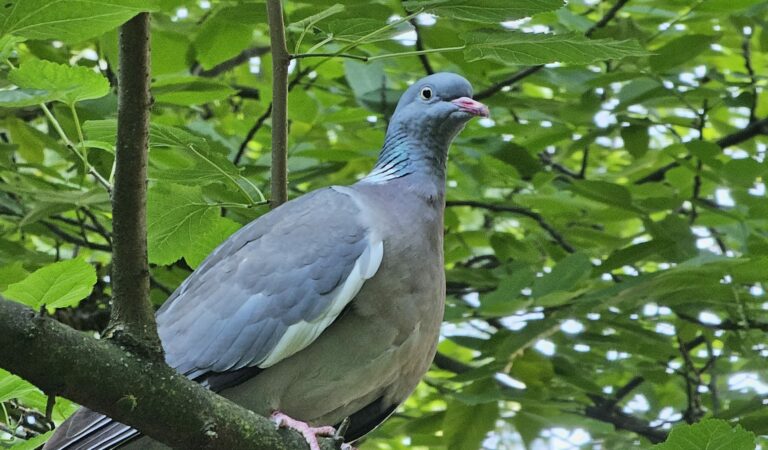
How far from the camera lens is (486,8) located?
2387 millimetres

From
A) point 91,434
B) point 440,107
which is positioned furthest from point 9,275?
point 440,107

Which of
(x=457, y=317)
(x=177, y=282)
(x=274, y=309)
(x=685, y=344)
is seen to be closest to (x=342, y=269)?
(x=274, y=309)

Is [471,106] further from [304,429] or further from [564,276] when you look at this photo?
[304,429]

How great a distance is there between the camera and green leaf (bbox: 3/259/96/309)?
81.1 inches

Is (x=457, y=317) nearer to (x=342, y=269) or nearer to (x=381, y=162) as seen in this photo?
(x=381, y=162)

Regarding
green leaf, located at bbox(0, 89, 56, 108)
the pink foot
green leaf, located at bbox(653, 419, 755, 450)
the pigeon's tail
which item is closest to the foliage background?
the pigeon's tail

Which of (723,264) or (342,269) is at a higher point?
(342,269)

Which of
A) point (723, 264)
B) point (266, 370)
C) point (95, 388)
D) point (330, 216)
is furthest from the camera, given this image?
point (723, 264)

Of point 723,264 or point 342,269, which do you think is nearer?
point 342,269

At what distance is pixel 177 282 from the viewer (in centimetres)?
400

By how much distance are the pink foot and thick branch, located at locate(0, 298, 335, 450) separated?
0.22 m

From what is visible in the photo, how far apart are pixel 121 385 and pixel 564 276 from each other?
1.95 metres

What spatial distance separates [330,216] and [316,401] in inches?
20.5

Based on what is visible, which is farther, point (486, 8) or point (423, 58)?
point (423, 58)
